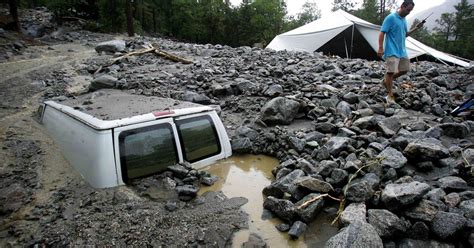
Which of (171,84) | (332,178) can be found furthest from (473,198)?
(171,84)

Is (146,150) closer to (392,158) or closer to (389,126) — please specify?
(392,158)

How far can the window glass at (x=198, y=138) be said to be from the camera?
4148mm

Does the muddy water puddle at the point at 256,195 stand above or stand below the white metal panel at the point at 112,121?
below

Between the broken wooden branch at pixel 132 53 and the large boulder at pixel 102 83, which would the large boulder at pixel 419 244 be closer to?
the large boulder at pixel 102 83

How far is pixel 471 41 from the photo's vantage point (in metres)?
41.3

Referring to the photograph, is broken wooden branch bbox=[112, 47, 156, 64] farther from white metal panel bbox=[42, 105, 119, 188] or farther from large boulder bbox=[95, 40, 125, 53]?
A: white metal panel bbox=[42, 105, 119, 188]

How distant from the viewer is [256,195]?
4.20m

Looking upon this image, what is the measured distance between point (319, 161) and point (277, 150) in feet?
3.43

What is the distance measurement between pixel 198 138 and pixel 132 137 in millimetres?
993

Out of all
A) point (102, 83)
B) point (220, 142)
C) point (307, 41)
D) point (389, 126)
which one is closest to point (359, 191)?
point (220, 142)

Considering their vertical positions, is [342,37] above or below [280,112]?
above

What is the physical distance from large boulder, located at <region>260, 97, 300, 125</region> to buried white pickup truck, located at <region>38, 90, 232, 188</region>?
6.07 ft

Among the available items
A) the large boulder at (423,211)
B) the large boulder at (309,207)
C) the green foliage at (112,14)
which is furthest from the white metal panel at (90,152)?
the green foliage at (112,14)

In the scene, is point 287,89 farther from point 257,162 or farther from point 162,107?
point 162,107
